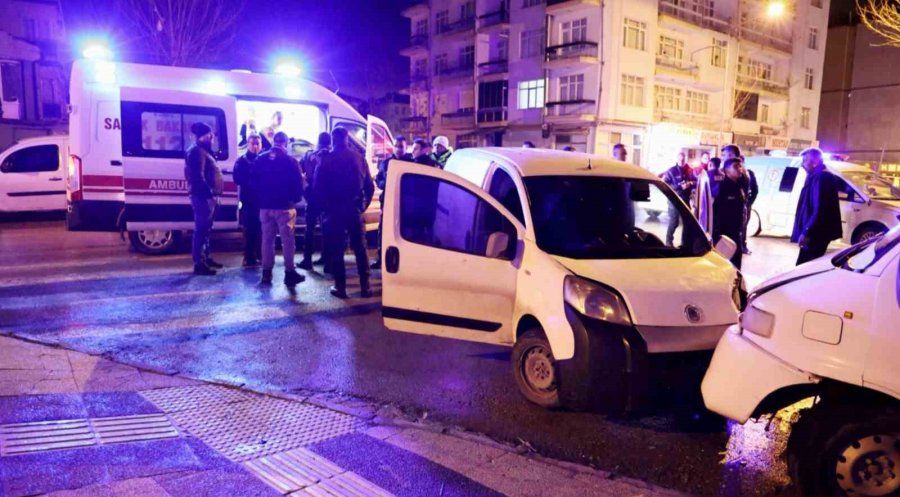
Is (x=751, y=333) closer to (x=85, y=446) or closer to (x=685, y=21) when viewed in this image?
(x=85, y=446)

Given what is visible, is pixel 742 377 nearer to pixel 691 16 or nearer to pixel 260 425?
pixel 260 425

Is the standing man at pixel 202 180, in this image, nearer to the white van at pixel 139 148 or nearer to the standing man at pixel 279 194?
the standing man at pixel 279 194

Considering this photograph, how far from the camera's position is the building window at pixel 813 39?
44.7 m

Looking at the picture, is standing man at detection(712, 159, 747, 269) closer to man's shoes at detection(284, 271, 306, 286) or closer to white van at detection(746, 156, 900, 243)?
white van at detection(746, 156, 900, 243)

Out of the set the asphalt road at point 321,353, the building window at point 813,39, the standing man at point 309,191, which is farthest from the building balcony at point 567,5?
the standing man at point 309,191

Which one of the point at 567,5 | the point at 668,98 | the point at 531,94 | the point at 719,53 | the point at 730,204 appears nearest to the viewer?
the point at 730,204

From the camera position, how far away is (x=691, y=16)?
123ft

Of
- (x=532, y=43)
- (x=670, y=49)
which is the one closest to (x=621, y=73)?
(x=670, y=49)

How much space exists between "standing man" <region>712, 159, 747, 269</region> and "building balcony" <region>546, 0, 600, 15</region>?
92.0 ft

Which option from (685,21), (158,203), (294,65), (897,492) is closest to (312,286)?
(158,203)

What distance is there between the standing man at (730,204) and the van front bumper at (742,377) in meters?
4.91

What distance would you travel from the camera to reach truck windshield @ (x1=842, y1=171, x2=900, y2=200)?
13094 millimetres

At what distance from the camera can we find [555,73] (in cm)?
3603

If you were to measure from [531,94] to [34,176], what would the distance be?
28.6 m
